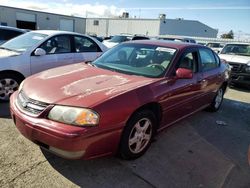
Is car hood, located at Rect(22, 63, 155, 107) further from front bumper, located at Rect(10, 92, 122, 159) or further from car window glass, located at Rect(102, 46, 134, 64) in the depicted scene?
car window glass, located at Rect(102, 46, 134, 64)

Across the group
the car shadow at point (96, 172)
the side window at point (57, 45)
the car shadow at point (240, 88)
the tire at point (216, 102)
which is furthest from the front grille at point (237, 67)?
the car shadow at point (96, 172)

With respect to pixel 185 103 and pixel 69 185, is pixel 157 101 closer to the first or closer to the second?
pixel 185 103

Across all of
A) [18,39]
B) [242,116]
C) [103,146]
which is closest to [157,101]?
[103,146]

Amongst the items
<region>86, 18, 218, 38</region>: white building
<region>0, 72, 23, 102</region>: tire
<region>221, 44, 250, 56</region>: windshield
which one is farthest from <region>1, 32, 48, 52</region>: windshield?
<region>86, 18, 218, 38</region>: white building

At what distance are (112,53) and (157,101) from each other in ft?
4.99

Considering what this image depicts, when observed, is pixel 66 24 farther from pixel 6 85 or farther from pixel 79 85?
pixel 79 85

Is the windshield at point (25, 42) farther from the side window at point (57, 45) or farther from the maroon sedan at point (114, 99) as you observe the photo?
the maroon sedan at point (114, 99)

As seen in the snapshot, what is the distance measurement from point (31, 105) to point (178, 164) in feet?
6.56

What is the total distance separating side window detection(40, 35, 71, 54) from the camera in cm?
576

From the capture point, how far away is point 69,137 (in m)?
2.55

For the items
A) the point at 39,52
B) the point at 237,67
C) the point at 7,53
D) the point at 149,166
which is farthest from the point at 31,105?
the point at 237,67

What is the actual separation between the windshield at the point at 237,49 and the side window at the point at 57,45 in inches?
271

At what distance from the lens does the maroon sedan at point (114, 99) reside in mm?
2664

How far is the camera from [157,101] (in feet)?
11.2
